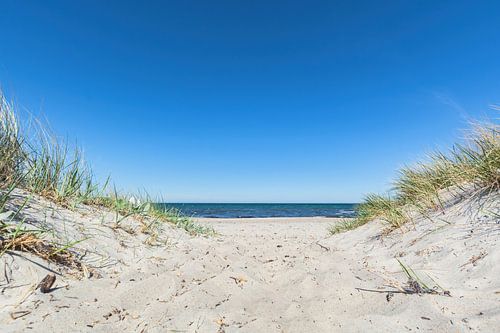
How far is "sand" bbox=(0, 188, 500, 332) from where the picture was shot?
1.61 m

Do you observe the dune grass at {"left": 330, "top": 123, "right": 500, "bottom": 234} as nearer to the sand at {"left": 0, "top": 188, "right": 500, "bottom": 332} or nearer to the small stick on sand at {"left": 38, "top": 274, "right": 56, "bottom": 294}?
the sand at {"left": 0, "top": 188, "right": 500, "bottom": 332}

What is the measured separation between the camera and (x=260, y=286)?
7.68 feet

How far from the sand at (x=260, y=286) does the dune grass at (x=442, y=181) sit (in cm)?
32

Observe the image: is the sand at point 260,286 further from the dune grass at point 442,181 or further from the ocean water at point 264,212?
the ocean water at point 264,212

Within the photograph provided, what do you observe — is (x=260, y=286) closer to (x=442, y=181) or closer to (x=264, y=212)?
(x=442, y=181)

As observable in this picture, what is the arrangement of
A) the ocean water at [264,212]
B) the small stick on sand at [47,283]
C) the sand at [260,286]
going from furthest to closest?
the ocean water at [264,212]
the small stick on sand at [47,283]
the sand at [260,286]

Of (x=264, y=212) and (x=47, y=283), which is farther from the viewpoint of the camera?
(x=264, y=212)

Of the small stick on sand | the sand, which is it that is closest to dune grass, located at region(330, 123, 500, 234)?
the sand

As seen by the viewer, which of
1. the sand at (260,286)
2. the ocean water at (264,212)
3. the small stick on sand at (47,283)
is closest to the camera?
the sand at (260,286)

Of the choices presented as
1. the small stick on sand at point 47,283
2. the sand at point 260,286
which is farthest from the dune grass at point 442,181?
the small stick on sand at point 47,283

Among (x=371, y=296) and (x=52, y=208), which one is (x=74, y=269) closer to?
(x=52, y=208)

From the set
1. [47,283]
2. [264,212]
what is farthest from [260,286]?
[264,212]

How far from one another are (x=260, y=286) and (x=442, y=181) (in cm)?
339

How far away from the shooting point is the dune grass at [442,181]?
304cm
